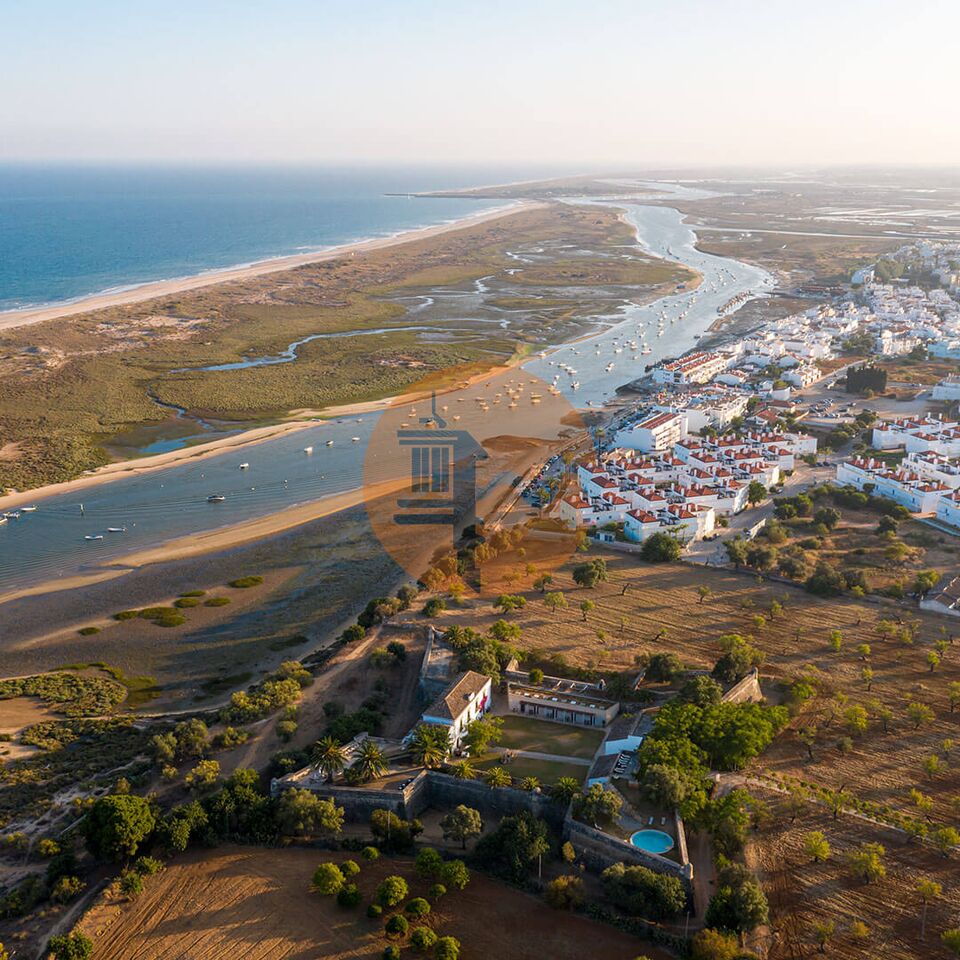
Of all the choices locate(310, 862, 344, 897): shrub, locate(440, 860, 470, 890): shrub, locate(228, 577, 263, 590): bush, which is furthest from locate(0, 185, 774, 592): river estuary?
locate(440, 860, 470, 890): shrub

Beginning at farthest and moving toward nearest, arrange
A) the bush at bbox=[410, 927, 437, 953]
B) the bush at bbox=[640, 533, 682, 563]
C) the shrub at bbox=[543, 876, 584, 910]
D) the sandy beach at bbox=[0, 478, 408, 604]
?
the bush at bbox=[640, 533, 682, 563]
the sandy beach at bbox=[0, 478, 408, 604]
the shrub at bbox=[543, 876, 584, 910]
the bush at bbox=[410, 927, 437, 953]

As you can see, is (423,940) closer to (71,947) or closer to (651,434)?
(71,947)

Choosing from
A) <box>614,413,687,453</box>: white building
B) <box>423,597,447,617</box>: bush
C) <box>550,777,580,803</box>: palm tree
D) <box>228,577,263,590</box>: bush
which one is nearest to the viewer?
<box>550,777,580,803</box>: palm tree

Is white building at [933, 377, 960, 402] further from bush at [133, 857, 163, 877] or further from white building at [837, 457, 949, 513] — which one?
bush at [133, 857, 163, 877]

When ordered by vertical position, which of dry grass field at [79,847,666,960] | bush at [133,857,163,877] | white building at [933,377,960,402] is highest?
white building at [933,377,960,402]

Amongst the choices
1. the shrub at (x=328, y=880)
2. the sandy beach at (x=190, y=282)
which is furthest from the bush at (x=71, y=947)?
the sandy beach at (x=190, y=282)

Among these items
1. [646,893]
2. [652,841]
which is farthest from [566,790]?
[646,893]

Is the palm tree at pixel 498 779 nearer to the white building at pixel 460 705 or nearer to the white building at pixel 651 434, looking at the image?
the white building at pixel 460 705
